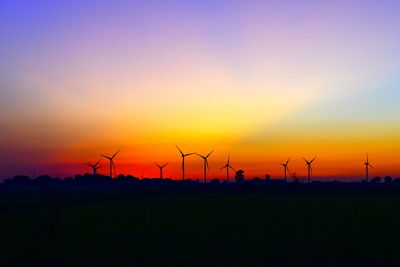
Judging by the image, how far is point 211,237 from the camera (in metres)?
44.9

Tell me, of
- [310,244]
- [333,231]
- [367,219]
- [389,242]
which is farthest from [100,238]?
[367,219]

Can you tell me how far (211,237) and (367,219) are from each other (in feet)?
69.9

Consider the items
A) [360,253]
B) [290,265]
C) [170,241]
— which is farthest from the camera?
[170,241]

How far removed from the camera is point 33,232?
50125mm

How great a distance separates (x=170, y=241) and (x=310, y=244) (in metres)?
11.6

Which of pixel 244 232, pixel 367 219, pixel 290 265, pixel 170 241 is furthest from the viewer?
pixel 367 219

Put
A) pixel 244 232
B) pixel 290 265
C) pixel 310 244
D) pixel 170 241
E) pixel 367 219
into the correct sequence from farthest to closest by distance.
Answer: pixel 367 219 → pixel 244 232 → pixel 170 241 → pixel 310 244 → pixel 290 265

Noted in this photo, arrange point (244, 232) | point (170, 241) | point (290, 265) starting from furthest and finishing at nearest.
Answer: point (244, 232), point (170, 241), point (290, 265)

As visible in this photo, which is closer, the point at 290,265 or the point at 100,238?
the point at 290,265

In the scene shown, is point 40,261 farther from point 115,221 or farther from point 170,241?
point 115,221

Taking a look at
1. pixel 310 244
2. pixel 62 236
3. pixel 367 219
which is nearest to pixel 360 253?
pixel 310 244

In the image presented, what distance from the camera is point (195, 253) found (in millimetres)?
37719

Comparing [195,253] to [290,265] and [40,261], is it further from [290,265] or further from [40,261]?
[40,261]

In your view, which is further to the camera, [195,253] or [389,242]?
[389,242]
